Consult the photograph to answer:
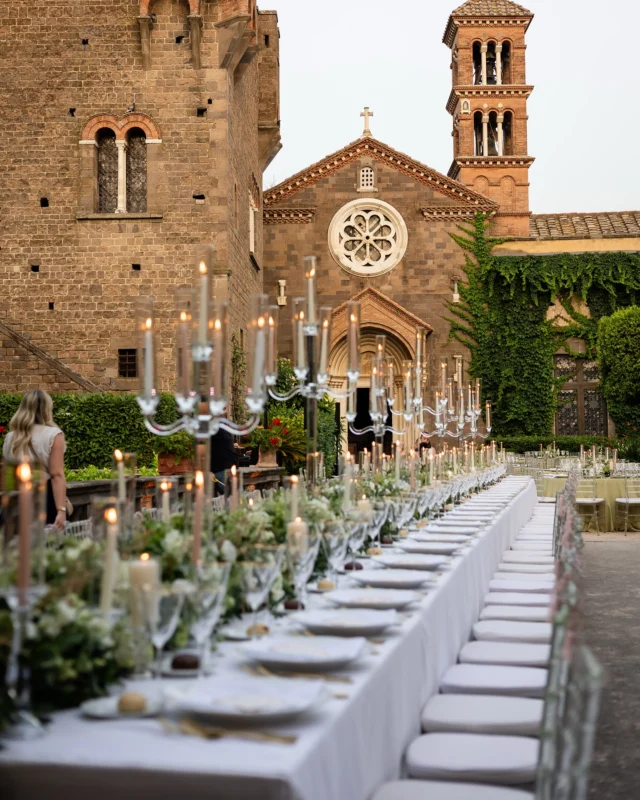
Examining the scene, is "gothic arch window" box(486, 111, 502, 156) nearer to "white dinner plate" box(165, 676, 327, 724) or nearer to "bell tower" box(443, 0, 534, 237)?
"bell tower" box(443, 0, 534, 237)

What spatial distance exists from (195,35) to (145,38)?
3.06 feet

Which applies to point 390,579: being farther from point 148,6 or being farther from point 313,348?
point 148,6

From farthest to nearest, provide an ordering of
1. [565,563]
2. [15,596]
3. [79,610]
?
[565,563] → [79,610] → [15,596]

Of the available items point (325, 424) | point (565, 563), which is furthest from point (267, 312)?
point (325, 424)

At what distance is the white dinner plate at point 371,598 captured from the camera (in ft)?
11.6

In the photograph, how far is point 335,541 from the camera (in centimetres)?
371

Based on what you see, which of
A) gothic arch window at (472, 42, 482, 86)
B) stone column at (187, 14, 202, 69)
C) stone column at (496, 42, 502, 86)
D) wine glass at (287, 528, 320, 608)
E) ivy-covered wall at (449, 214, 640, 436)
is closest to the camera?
wine glass at (287, 528, 320, 608)

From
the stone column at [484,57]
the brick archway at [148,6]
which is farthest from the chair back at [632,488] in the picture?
the stone column at [484,57]

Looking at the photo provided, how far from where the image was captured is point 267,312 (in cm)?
436

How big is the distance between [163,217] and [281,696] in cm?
1704

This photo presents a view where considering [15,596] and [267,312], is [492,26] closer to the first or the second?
[267,312]

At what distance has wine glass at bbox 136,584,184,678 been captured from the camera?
235 centimetres

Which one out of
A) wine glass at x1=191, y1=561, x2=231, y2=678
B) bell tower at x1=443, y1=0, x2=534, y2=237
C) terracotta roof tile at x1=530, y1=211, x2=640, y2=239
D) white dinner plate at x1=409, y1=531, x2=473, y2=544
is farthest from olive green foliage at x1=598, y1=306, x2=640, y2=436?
wine glass at x1=191, y1=561, x2=231, y2=678

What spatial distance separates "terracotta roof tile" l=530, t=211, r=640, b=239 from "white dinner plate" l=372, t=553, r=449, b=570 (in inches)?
950
